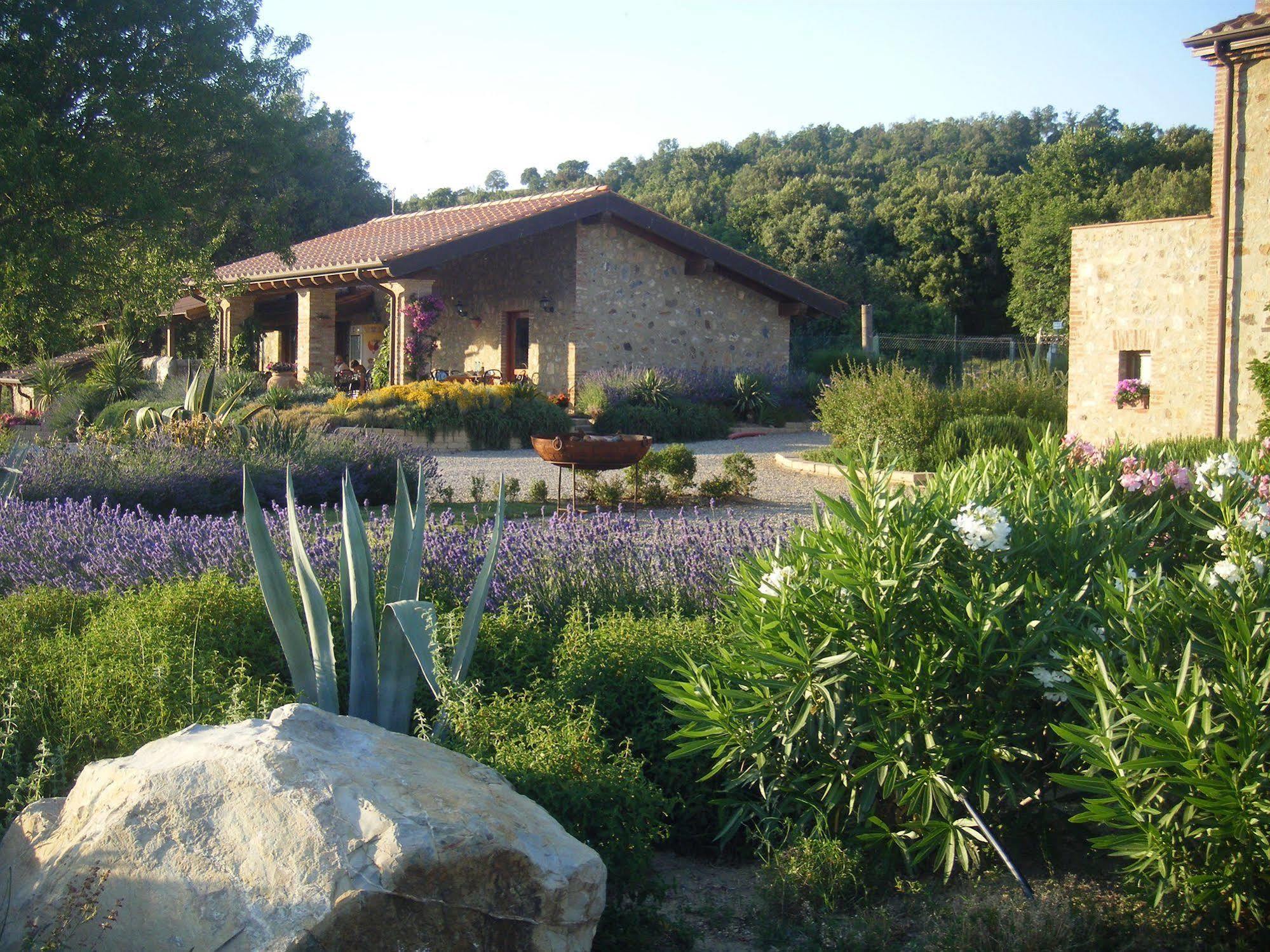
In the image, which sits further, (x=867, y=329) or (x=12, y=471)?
(x=867, y=329)

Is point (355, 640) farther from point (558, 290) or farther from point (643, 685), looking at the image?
point (558, 290)

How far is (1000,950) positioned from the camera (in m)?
2.86

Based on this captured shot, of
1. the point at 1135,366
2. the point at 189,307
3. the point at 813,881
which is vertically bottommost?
the point at 813,881

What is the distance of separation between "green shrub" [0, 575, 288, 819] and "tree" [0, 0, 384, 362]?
11.2 meters

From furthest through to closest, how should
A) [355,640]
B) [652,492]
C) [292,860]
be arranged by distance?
[652,492], [355,640], [292,860]

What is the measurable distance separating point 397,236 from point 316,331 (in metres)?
2.69

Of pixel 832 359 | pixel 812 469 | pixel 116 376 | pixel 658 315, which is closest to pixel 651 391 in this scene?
pixel 658 315

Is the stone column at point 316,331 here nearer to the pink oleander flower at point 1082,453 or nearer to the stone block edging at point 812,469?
the stone block edging at point 812,469

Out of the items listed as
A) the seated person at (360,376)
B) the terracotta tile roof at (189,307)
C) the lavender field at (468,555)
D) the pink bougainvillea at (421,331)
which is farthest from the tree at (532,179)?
the lavender field at (468,555)

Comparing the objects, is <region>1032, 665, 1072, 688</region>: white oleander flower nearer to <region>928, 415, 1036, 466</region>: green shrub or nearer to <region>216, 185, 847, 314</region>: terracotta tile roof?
<region>928, 415, 1036, 466</region>: green shrub

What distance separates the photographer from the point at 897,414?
45.5 feet

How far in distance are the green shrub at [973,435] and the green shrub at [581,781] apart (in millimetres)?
10058

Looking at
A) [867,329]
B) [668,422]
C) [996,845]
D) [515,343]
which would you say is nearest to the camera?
[996,845]

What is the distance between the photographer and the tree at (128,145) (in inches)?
579
